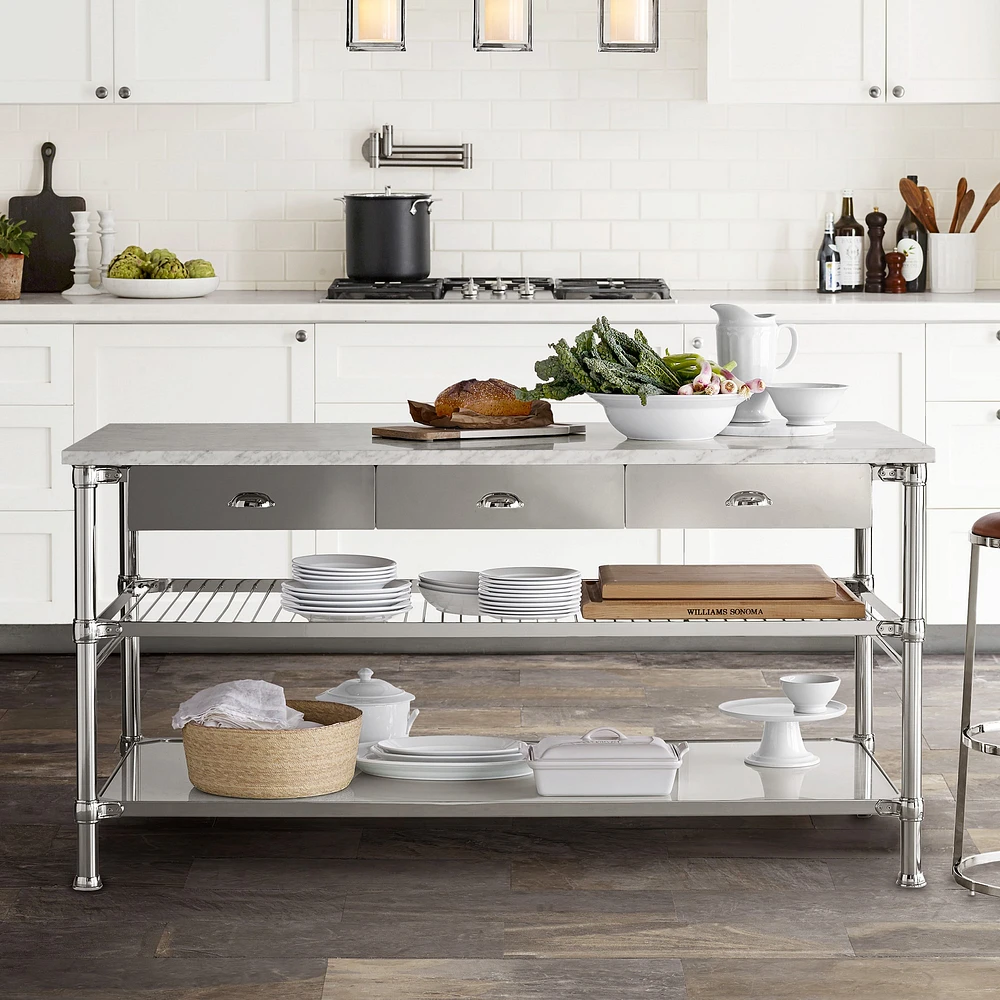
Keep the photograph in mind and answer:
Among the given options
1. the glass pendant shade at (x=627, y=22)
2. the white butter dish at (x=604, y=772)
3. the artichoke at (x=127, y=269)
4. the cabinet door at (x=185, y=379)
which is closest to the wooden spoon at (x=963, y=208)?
the glass pendant shade at (x=627, y=22)

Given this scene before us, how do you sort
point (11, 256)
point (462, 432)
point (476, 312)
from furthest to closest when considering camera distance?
point (11, 256) → point (476, 312) → point (462, 432)

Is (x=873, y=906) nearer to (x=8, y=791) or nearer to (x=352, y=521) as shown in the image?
(x=352, y=521)

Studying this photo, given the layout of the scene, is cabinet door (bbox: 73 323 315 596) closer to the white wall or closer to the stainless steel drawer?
the white wall

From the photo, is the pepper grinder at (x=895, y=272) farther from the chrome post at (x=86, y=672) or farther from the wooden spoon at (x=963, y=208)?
the chrome post at (x=86, y=672)

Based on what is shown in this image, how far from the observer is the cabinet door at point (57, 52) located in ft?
16.1

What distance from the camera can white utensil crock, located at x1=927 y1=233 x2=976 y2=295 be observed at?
5223 millimetres

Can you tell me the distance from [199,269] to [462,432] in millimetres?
2349

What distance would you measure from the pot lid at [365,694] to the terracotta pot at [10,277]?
230 cm

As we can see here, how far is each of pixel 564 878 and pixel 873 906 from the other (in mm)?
603

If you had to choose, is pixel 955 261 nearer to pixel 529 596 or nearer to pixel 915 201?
pixel 915 201

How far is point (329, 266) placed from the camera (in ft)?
17.9

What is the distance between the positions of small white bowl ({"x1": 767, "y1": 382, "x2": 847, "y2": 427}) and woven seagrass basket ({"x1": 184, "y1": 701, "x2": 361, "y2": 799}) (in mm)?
1096

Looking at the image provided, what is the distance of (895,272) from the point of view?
5270mm

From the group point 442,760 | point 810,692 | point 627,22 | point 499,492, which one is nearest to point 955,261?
point 627,22
